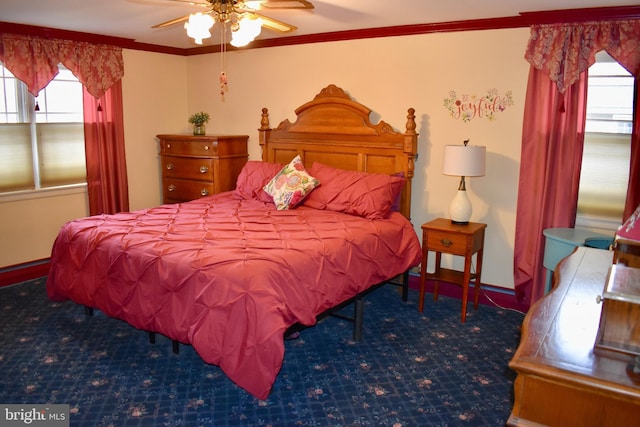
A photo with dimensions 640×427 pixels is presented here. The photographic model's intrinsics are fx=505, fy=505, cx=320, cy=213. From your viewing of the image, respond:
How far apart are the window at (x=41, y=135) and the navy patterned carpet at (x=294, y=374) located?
128 centimetres

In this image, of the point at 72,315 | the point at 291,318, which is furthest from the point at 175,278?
the point at 72,315

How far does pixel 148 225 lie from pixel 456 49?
2.74 m

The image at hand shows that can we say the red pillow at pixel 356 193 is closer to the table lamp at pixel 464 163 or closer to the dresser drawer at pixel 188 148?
the table lamp at pixel 464 163

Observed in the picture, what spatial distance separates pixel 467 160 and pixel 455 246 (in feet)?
2.10

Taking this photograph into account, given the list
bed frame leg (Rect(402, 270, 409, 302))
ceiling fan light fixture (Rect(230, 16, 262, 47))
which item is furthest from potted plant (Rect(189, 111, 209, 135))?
bed frame leg (Rect(402, 270, 409, 302))

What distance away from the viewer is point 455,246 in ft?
12.3

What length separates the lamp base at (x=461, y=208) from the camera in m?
3.86

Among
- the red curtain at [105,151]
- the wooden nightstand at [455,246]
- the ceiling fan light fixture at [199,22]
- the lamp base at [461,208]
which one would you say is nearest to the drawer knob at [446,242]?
the wooden nightstand at [455,246]

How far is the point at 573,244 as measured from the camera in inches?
128

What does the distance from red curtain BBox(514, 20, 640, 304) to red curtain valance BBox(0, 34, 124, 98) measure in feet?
12.3

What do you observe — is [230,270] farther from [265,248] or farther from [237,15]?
[237,15]

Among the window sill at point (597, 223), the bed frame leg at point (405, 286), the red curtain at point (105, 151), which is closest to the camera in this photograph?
the window sill at point (597, 223)

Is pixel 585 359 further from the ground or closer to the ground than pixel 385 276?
further from the ground

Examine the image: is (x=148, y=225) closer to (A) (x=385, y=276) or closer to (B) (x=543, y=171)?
(A) (x=385, y=276)
